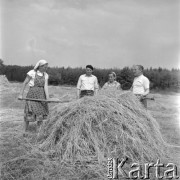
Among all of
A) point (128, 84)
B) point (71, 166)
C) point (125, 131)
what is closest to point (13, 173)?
point (71, 166)

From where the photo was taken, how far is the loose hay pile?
4.01 meters

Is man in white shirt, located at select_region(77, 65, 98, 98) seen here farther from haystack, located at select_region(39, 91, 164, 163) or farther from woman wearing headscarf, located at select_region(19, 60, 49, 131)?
haystack, located at select_region(39, 91, 164, 163)

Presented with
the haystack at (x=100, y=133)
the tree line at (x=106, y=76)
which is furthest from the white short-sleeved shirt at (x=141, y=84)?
the tree line at (x=106, y=76)

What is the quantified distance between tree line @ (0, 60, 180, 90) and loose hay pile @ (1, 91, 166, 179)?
533 inches

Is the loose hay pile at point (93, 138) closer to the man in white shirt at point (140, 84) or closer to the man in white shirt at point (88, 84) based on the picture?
the man in white shirt at point (140, 84)

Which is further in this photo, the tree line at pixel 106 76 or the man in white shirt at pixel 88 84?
the tree line at pixel 106 76

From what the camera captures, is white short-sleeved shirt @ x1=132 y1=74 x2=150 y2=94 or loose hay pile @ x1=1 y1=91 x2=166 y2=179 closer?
loose hay pile @ x1=1 y1=91 x2=166 y2=179

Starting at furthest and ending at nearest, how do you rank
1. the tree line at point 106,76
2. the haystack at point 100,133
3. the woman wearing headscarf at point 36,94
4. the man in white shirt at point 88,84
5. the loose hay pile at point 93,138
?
the tree line at point 106,76 < the man in white shirt at point 88,84 < the woman wearing headscarf at point 36,94 < the haystack at point 100,133 < the loose hay pile at point 93,138

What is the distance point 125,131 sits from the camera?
14.4 feet

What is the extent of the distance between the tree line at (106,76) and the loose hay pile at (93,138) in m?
13.5

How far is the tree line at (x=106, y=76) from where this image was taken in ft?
61.5

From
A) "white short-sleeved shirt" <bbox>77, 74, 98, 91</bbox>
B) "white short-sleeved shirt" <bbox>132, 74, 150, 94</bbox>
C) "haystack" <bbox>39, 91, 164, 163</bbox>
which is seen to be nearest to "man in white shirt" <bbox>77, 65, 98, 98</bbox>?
"white short-sleeved shirt" <bbox>77, 74, 98, 91</bbox>

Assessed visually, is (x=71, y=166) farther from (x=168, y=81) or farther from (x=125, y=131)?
(x=168, y=81)

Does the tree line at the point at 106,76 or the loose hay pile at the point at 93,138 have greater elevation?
the tree line at the point at 106,76
